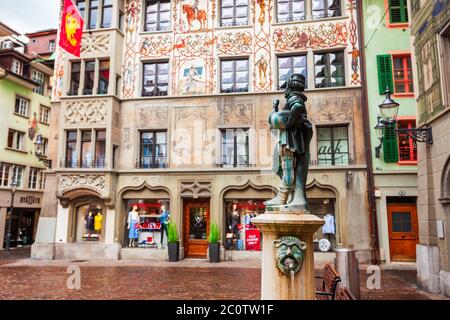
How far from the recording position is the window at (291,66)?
17.6m

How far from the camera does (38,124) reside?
27312 mm

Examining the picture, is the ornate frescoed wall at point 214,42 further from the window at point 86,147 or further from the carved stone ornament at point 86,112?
the window at point 86,147

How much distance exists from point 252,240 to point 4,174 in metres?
17.2

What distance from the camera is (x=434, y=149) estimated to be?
10.4 m

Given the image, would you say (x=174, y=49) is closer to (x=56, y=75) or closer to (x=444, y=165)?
(x=56, y=75)

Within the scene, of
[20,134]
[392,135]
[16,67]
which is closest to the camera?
[392,135]

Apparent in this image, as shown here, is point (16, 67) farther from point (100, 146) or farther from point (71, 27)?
point (100, 146)

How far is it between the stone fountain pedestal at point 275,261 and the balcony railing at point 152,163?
521 inches

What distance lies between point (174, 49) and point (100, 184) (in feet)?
24.4

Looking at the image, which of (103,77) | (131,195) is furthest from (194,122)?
(103,77)

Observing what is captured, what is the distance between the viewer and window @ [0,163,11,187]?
78.3 feet

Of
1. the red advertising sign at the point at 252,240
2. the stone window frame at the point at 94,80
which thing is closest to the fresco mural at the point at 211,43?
the stone window frame at the point at 94,80

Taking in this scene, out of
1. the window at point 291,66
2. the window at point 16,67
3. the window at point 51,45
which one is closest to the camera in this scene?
the window at point 291,66

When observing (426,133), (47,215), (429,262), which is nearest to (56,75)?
(47,215)
